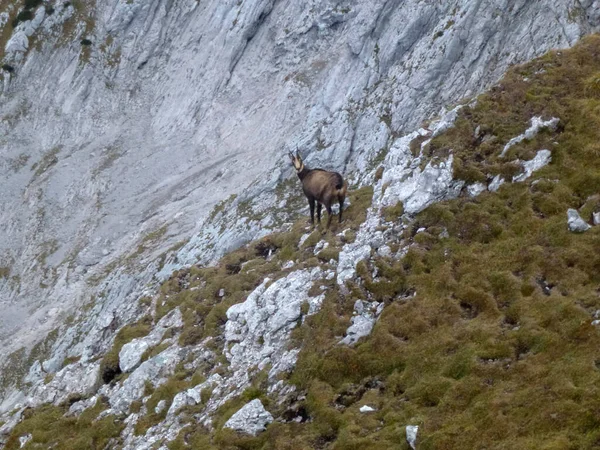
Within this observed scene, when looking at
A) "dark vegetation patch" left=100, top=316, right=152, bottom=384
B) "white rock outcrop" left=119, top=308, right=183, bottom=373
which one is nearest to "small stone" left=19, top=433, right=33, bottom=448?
"dark vegetation patch" left=100, top=316, right=152, bottom=384

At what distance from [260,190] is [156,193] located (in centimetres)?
2172

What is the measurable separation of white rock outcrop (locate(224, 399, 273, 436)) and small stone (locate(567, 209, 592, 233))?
10153mm

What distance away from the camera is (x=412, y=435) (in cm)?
1233

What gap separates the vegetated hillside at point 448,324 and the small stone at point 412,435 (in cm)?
13

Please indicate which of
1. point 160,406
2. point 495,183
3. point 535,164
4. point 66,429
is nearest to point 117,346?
point 66,429

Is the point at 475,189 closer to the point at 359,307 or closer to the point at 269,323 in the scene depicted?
the point at 359,307

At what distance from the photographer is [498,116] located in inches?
821

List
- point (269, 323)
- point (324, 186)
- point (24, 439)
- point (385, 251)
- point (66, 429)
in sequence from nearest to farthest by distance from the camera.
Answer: point (385, 251)
point (269, 323)
point (66, 429)
point (24, 439)
point (324, 186)

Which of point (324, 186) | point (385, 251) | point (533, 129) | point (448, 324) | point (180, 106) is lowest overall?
point (448, 324)

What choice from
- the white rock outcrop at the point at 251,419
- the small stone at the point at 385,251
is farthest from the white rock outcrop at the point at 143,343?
the small stone at the point at 385,251

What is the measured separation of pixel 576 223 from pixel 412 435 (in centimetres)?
808

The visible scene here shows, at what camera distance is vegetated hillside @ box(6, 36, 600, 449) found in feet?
40.7

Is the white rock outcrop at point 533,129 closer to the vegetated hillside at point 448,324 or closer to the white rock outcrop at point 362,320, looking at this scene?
the vegetated hillside at point 448,324

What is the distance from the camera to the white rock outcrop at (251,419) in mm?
14992
